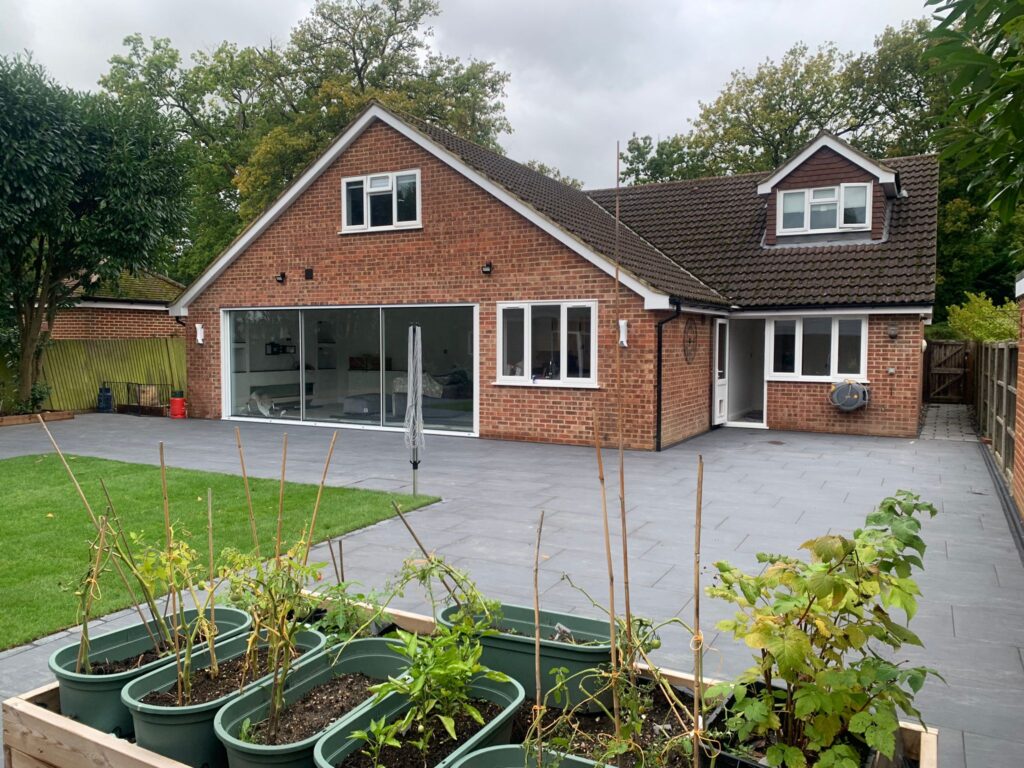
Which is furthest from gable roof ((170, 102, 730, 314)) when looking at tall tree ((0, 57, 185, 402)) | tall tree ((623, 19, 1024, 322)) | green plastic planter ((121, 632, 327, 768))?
tall tree ((623, 19, 1024, 322))

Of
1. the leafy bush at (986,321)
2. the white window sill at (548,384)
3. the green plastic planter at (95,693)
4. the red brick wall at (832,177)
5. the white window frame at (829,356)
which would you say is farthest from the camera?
the leafy bush at (986,321)

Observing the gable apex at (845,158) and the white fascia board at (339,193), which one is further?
the gable apex at (845,158)

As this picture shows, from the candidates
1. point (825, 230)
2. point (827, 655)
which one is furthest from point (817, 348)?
point (827, 655)

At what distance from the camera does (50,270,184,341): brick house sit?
21.4 meters

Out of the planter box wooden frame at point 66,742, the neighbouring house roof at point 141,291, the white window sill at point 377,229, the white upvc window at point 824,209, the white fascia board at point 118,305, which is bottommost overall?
the planter box wooden frame at point 66,742

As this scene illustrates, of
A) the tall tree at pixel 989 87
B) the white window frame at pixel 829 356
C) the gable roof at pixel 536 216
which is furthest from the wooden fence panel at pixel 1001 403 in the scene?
the tall tree at pixel 989 87

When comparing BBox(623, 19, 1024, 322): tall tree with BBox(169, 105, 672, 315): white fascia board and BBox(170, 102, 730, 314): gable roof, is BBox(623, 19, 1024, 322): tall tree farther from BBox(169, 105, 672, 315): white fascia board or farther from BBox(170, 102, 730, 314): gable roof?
BBox(169, 105, 672, 315): white fascia board

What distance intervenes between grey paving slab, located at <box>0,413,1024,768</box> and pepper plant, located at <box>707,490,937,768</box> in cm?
137

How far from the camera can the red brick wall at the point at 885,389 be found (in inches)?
555

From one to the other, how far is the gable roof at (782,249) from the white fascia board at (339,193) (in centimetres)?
372

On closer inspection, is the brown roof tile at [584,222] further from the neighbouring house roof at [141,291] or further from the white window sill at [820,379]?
the neighbouring house roof at [141,291]

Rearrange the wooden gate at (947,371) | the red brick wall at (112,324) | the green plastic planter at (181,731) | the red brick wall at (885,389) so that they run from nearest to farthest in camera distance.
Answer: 1. the green plastic planter at (181,731)
2. the red brick wall at (885,389)
3. the wooden gate at (947,371)
4. the red brick wall at (112,324)

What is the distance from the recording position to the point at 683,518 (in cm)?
795

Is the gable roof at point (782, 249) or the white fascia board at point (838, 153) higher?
the white fascia board at point (838, 153)
